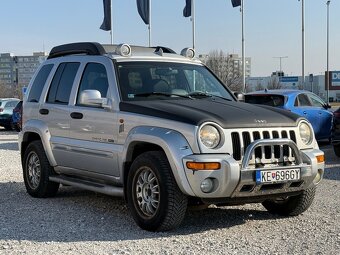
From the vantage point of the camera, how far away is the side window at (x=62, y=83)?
7.15 m

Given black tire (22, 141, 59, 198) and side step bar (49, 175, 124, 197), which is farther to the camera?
black tire (22, 141, 59, 198)

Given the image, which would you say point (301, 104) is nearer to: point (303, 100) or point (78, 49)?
point (303, 100)

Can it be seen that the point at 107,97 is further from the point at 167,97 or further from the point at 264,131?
the point at 264,131

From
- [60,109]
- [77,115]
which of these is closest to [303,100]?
[60,109]

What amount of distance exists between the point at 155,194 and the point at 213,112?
3.46 feet

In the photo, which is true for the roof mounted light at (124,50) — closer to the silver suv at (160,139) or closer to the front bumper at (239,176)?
the silver suv at (160,139)

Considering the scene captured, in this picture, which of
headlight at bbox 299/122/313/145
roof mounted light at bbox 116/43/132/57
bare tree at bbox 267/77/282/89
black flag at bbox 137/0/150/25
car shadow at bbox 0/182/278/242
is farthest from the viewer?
bare tree at bbox 267/77/282/89

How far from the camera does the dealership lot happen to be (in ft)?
16.5

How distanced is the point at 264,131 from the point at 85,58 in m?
2.73

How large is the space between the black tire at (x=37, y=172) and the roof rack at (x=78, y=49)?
136 centimetres

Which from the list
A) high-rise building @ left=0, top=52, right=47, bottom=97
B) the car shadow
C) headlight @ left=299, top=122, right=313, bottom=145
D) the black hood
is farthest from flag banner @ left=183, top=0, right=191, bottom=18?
high-rise building @ left=0, top=52, right=47, bottom=97

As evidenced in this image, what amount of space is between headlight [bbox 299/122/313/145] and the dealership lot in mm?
945

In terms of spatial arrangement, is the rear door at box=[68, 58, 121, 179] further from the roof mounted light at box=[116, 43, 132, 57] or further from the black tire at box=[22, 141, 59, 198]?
the black tire at box=[22, 141, 59, 198]

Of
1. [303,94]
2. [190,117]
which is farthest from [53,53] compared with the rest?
[303,94]
